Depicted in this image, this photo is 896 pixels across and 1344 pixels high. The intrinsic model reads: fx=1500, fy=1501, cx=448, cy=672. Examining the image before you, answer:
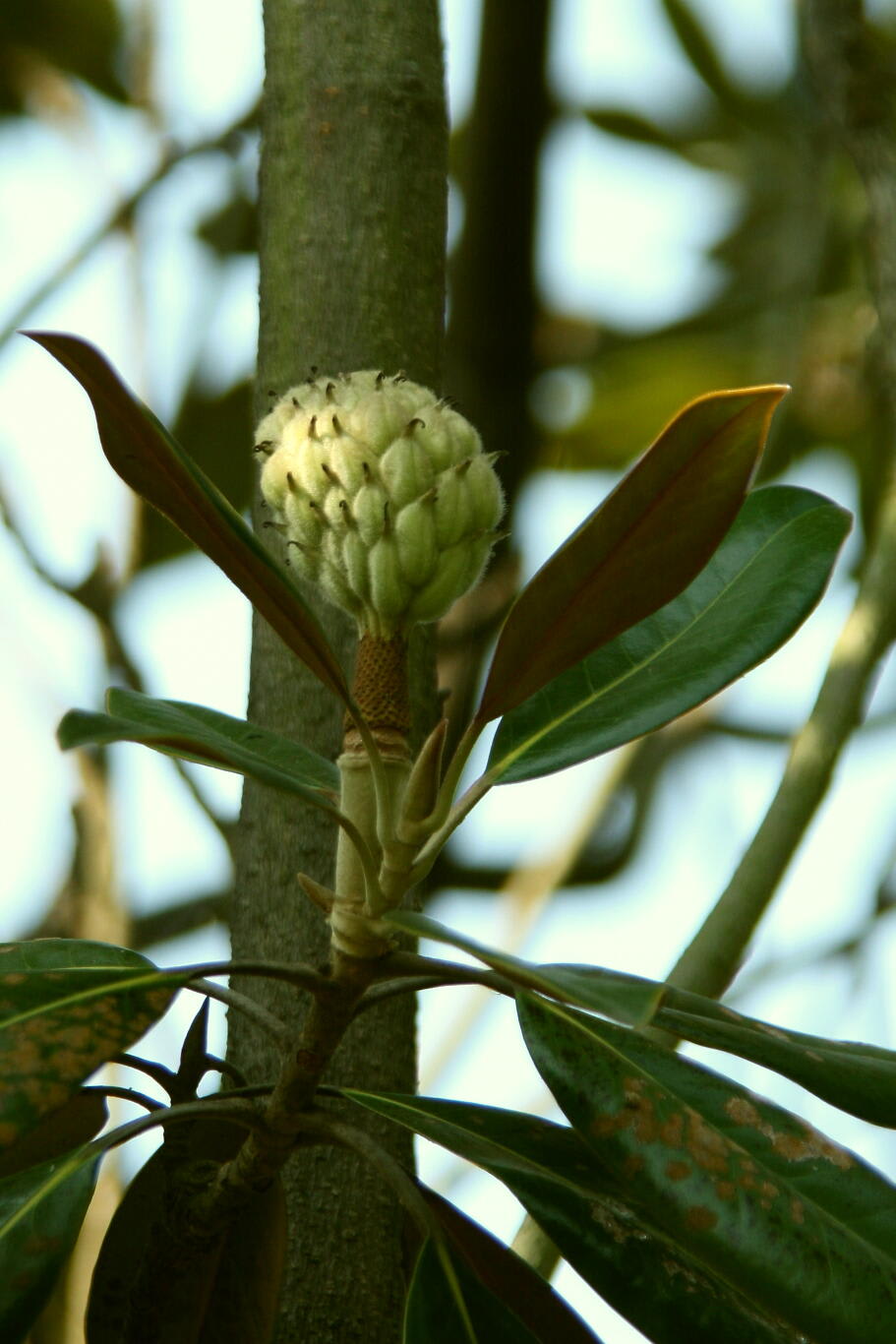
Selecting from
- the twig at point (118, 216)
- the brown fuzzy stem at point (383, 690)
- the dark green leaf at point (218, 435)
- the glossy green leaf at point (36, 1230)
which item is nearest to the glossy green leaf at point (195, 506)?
the brown fuzzy stem at point (383, 690)

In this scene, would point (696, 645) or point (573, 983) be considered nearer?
point (573, 983)

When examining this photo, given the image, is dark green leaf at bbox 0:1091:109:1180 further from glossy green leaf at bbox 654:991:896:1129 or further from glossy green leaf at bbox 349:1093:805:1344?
glossy green leaf at bbox 654:991:896:1129

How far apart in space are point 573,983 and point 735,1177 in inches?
4.4

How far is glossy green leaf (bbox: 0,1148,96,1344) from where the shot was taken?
60 cm

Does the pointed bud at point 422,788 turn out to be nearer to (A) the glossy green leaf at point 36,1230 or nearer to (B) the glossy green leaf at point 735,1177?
(B) the glossy green leaf at point 735,1177

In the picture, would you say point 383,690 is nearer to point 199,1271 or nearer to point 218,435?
point 199,1271

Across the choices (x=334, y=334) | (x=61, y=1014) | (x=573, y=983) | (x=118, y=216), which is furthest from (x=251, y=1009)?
(x=118, y=216)

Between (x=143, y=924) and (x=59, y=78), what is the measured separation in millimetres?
1142

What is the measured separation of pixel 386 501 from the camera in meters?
0.60

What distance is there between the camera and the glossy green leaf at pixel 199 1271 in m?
0.72

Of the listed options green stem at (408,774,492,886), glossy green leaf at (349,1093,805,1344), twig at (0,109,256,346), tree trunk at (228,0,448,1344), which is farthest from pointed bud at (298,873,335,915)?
twig at (0,109,256,346)

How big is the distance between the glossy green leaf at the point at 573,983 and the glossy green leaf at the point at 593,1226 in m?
0.16

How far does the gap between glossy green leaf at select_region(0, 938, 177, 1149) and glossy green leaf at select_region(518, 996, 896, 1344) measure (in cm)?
16

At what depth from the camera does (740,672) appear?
2.19 ft
